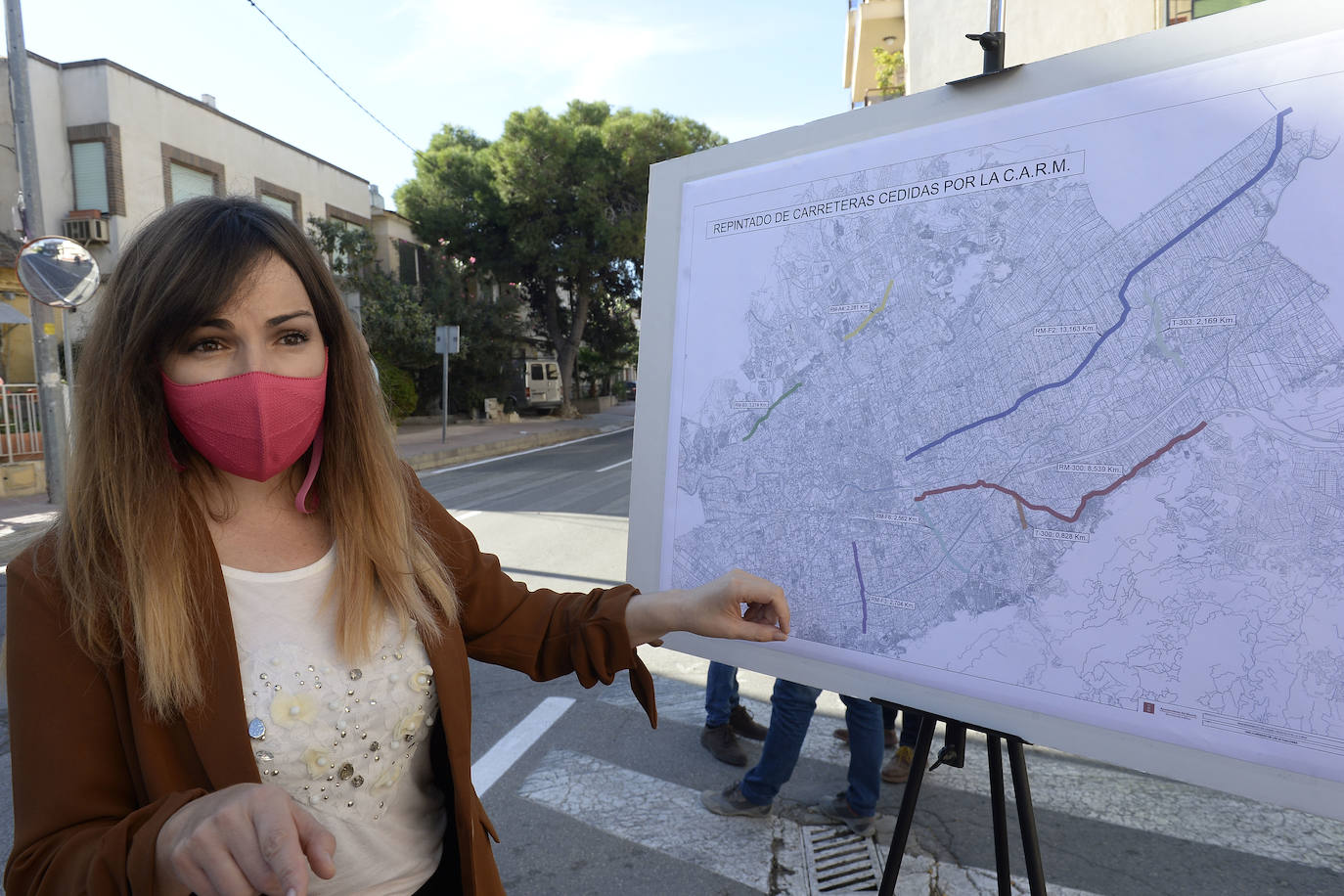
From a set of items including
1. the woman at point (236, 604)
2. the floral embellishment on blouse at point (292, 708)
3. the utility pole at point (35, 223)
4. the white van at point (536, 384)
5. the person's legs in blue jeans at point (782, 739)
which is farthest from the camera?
the white van at point (536, 384)

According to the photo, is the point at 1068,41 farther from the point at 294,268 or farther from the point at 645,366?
the point at 294,268

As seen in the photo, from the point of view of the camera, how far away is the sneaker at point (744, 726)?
158 inches

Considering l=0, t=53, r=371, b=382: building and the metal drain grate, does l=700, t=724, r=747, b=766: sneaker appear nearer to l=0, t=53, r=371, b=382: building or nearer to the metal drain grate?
the metal drain grate

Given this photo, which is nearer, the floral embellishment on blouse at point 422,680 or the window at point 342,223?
the floral embellishment on blouse at point 422,680

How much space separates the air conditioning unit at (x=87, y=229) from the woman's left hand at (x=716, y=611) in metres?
19.7

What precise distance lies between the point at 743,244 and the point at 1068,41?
956 cm

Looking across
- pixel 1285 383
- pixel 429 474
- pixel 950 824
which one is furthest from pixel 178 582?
pixel 429 474

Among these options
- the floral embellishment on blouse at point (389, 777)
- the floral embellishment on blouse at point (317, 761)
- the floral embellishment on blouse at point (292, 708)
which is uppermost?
the floral embellishment on blouse at point (292, 708)

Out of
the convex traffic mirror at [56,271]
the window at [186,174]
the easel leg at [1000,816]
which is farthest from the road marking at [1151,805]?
the window at [186,174]

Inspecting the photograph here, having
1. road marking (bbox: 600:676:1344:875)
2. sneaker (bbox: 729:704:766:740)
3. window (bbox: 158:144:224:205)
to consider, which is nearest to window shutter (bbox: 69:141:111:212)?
window (bbox: 158:144:224:205)

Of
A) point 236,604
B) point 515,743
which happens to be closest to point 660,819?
point 515,743

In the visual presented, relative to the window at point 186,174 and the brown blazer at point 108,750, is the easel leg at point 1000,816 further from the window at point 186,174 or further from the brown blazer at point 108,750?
the window at point 186,174

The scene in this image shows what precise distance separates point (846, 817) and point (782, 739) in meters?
0.39

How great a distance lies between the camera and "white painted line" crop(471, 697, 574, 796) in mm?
3598
